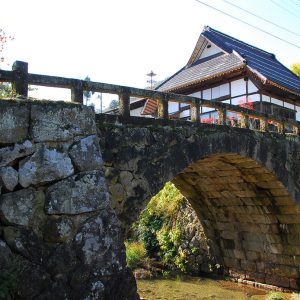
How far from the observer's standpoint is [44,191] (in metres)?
5.17

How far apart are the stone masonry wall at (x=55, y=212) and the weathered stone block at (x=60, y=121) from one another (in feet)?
0.04

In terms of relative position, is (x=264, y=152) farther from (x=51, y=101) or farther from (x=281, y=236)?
(x=51, y=101)

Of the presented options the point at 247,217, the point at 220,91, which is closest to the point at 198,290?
the point at 247,217

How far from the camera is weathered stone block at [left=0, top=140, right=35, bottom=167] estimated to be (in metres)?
4.97

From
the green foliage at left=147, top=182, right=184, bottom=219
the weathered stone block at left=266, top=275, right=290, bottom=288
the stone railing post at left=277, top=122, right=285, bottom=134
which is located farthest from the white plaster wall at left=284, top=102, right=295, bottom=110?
the weathered stone block at left=266, top=275, right=290, bottom=288

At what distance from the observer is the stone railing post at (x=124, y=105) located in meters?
7.20

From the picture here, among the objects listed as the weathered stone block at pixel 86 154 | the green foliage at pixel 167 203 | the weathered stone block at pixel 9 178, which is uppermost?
the weathered stone block at pixel 86 154

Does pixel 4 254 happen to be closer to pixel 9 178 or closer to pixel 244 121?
pixel 9 178

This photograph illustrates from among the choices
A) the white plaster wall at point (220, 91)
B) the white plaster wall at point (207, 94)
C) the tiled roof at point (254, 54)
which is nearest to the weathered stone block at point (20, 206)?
the white plaster wall at point (220, 91)

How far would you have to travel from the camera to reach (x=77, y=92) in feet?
21.4

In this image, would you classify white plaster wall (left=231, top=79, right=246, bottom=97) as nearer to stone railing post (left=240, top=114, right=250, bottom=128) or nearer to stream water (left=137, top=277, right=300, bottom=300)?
stone railing post (left=240, top=114, right=250, bottom=128)

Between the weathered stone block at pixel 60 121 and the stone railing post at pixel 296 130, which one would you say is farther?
the stone railing post at pixel 296 130

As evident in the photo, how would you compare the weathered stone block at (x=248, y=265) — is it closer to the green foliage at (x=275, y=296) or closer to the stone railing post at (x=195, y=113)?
the green foliage at (x=275, y=296)

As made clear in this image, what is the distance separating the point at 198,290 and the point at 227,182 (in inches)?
162
